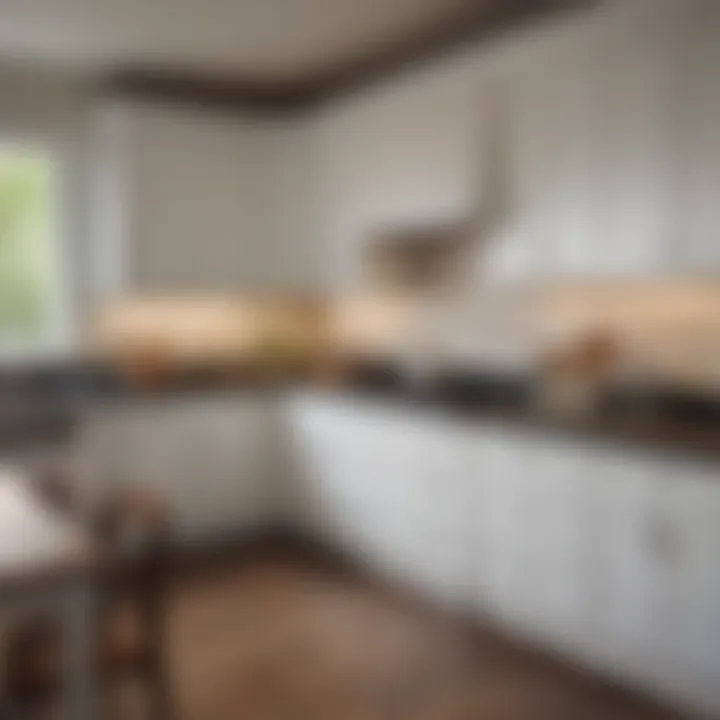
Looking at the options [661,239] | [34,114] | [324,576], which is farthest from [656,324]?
[34,114]

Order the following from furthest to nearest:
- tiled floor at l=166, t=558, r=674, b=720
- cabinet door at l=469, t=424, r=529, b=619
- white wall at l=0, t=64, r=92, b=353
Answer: white wall at l=0, t=64, r=92, b=353 → cabinet door at l=469, t=424, r=529, b=619 → tiled floor at l=166, t=558, r=674, b=720

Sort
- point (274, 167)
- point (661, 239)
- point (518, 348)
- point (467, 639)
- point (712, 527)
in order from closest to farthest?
point (712, 527) < point (661, 239) < point (467, 639) < point (518, 348) < point (274, 167)

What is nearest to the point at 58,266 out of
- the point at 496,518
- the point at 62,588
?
the point at 496,518

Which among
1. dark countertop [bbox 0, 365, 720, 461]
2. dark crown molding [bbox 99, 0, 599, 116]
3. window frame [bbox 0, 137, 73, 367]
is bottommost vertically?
dark countertop [bbox 0, 365, 720, 461]

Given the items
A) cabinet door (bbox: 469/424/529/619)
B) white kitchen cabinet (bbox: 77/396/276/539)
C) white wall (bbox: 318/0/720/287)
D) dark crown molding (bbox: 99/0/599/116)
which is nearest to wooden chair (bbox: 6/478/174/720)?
cabinet door (bbox: 469/424/529/619)

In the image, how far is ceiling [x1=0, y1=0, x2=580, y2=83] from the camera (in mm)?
3826

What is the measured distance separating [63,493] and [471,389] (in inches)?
87.8

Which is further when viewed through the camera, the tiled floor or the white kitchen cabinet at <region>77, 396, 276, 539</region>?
the white kitchen cabinet at <region>77, 396, 276, 539</region>

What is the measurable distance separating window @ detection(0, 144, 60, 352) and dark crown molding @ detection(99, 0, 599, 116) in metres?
0.58

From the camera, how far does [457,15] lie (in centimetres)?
398

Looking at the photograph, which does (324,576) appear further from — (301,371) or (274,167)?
(274,167)

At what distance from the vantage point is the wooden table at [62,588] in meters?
2.04

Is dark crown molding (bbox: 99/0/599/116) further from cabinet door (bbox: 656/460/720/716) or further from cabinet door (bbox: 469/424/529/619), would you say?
cabinet door (bbox: 656/460/720/716)

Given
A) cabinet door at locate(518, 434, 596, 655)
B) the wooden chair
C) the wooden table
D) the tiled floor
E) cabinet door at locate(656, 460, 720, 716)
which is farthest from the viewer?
cabinet door at locate(518, 434, 596, 655)
